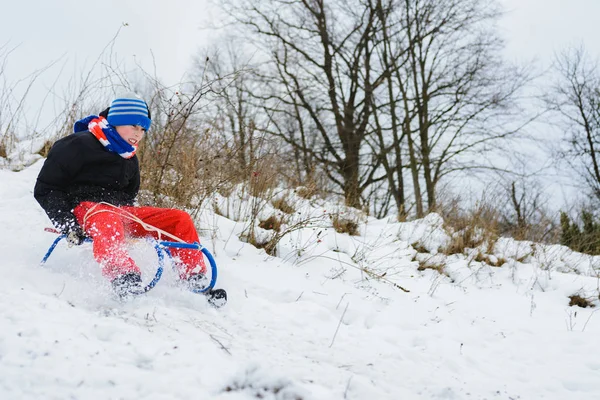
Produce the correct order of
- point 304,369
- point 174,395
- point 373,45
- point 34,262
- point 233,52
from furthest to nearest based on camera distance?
point 233,52
point 373,45
point 34,262
point 304,369
point 174,395

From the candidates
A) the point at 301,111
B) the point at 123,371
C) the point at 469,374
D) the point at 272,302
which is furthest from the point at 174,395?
the point at 301,111

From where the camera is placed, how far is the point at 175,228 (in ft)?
8.55

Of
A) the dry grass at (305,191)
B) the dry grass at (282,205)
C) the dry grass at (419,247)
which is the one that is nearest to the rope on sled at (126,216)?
the dry grass at (282,205)

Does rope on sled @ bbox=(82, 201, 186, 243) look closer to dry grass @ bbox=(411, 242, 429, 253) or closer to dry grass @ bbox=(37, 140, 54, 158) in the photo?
dry grass @ bbox=(37, 140, 54, 158)

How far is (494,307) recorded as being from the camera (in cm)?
335

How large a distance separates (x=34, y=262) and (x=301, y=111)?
10198 mm

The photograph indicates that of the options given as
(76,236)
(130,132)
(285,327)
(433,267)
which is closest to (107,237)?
(76,236)

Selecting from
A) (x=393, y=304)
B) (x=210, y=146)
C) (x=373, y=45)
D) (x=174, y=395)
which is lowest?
(x=174, y=395)

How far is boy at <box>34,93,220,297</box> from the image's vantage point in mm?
2207

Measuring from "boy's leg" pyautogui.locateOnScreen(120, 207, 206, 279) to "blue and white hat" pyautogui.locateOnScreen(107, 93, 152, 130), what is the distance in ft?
1.77

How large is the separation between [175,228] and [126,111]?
776 millimetres

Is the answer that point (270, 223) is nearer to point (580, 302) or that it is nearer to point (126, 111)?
point (126, 111)

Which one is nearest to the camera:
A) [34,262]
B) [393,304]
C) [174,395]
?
[174,395]

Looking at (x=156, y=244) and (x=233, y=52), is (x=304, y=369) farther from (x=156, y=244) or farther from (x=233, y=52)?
(x=233, y=52)
